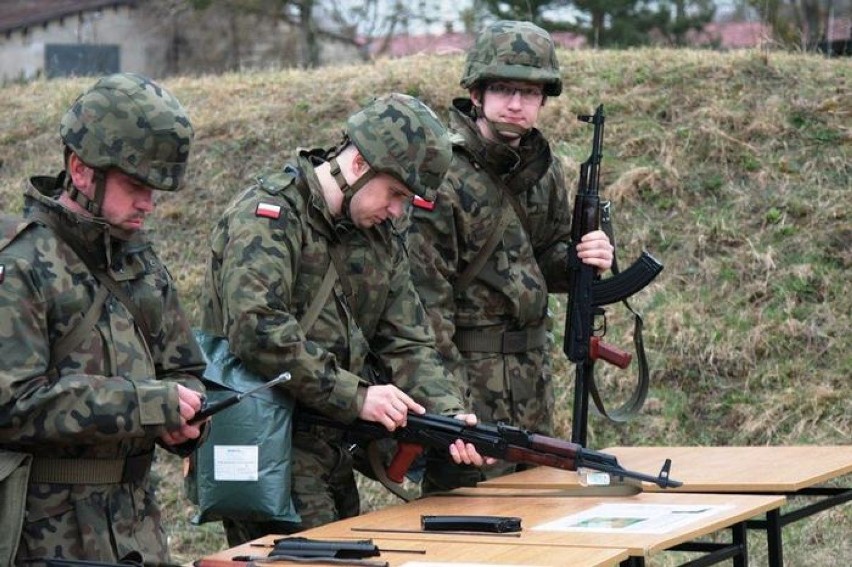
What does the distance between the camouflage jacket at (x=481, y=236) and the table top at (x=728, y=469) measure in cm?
59

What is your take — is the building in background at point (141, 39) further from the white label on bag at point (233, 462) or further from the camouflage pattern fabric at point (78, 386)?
the camouflage pattern fabric at point (78, 386)

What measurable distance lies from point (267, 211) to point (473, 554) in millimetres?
1295

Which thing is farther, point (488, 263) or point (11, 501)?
point (488, 263)

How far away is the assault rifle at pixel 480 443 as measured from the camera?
4941 mm

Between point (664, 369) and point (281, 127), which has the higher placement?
point (281, 127)

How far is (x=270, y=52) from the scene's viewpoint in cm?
2694

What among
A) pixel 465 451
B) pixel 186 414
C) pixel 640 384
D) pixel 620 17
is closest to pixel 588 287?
pixel 640 384

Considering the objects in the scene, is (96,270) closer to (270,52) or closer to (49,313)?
(49,313)

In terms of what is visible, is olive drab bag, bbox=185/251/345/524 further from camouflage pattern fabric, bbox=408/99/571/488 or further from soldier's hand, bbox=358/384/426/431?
camouflage pattern fabric, bbox=408/99/571/488

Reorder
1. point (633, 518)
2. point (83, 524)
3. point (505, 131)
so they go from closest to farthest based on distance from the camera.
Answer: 1. point (83, 524)
2. point (633, 518)
3. point (505, 131)

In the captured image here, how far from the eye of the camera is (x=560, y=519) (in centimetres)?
473

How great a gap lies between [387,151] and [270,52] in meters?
22.5

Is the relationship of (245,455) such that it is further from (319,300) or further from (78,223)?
(78,223)

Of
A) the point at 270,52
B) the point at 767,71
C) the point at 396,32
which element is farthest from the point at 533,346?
the point at 270,52
